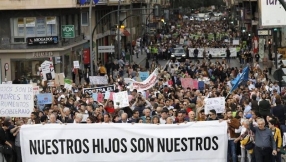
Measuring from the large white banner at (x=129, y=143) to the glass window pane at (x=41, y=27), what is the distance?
33927 mm

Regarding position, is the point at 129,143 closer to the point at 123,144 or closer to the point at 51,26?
the point at 123,144

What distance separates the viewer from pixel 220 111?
65.3 ft

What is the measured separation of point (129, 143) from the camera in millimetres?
15945

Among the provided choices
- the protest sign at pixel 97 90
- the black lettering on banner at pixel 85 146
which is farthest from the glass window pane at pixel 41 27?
the black lettering on banner at pixel 85 146

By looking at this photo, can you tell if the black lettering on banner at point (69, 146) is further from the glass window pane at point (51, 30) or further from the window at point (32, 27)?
the glass window pane at point (51, 30)

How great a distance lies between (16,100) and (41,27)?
31.6 metres

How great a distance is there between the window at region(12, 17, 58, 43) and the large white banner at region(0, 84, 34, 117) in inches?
1189

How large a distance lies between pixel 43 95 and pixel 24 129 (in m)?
8.81

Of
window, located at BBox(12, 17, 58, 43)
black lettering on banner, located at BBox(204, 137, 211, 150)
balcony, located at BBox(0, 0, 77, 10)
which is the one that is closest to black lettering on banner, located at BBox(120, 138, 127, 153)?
black lettering on banner, located at BBox(204, 137, 211, 150)

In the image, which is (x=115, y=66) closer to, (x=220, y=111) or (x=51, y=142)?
(x=220, y=111)

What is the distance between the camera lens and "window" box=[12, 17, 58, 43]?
4900 cm

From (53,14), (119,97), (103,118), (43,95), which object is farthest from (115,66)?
(103,118)

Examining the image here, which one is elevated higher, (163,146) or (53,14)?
(53,14)

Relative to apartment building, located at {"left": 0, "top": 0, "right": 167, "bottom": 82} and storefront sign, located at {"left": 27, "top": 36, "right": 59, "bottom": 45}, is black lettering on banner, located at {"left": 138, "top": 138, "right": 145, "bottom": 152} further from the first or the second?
storefront sign, located at {"left": 27, "top": 36, "right": 59, "bottom": 45}
